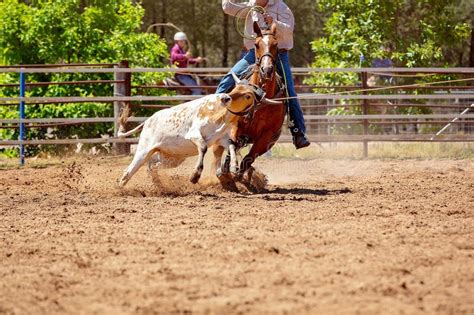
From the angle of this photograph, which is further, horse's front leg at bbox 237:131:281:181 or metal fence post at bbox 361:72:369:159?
metal fence post at bbox 361:72:369:159

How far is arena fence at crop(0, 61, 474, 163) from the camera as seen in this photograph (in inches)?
615

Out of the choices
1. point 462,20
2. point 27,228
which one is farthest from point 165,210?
point 462,20

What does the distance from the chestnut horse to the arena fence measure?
11.8 ft

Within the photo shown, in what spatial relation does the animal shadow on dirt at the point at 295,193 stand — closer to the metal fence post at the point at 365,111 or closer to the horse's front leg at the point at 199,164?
the horse's front leg at the point at 199,164

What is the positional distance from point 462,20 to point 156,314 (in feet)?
73.6

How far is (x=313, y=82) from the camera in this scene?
18953 mm

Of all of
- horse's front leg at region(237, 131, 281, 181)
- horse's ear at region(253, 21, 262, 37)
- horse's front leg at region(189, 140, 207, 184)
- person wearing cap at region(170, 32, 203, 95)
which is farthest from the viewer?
person wearing cap at region(170, 32, 203, 95)

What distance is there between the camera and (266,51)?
995 cm

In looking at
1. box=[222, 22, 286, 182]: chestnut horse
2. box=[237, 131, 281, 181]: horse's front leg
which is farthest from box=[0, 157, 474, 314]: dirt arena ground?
box=[222, 22, 286, 182]: chestnut horse

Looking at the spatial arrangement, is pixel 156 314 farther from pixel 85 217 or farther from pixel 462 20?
pixel 462 20

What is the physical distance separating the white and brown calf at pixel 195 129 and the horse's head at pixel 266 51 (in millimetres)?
261

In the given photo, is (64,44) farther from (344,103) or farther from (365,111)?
(365,111)

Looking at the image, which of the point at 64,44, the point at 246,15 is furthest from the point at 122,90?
the point at 246,15

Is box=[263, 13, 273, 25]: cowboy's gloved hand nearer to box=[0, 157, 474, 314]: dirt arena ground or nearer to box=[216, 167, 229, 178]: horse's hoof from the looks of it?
box=[216, 167, 229, 178]: horse's hoof
